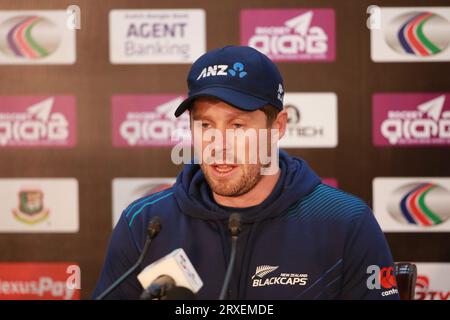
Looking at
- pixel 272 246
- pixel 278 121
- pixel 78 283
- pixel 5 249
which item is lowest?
pixel 78 283

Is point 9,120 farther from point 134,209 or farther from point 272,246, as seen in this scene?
point 272,246

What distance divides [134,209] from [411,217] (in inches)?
55.4

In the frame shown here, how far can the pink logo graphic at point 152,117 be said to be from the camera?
7.56 ft

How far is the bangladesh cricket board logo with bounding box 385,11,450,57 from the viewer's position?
7.43ft

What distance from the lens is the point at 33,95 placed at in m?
2.33

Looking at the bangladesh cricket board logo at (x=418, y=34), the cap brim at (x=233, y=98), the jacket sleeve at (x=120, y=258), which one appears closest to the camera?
the cap brim at (x=233, y=98)

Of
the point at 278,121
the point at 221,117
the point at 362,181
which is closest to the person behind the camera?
the point at 221,117

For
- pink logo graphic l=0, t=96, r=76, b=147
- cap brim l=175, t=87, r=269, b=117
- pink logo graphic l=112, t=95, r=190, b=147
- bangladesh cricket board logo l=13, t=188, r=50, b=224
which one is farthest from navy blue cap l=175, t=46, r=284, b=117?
bangladesh cricket board logo l=13, t=188, r=50, b=224

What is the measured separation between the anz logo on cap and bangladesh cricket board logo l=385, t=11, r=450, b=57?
134 cm

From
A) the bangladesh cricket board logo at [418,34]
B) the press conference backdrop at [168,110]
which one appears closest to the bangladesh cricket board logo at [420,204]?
the press conference backdrop at [168,110]

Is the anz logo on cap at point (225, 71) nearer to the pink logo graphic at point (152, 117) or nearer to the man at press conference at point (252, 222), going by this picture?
the man at press conference at point (252, 222)

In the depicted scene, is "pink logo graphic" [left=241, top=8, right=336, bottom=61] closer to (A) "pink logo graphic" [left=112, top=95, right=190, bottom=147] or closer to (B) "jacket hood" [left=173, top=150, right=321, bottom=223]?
(A) "pink logo graphic" [left=112, top=95, right=190, bottom=147]

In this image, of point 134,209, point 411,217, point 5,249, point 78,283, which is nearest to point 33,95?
point 5,249

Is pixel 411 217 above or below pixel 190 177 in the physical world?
below
